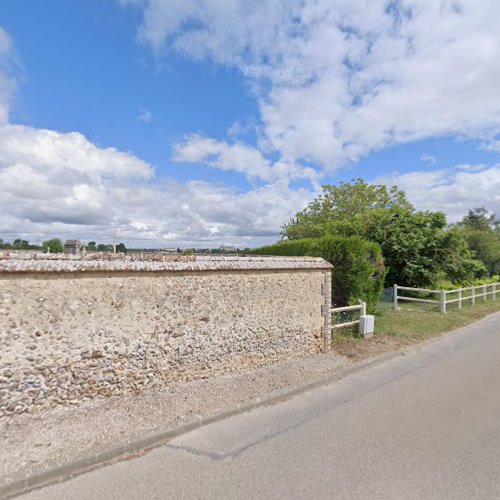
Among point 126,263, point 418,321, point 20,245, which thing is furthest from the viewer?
point 20,245

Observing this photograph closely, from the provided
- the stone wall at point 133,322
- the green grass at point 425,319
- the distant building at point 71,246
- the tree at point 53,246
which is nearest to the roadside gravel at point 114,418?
the stone wall at point 133,322

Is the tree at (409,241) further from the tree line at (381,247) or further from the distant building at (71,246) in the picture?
the distant building at (71,246)

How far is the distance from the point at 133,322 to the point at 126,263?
816 millimetres

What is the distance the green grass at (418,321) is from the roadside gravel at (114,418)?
272 centimetres

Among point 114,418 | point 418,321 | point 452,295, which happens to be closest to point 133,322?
point 114,418

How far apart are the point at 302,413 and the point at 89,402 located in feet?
9.09

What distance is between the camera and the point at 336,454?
312cm

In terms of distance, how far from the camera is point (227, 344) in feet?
16.3

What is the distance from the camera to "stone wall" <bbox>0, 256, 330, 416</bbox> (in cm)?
342

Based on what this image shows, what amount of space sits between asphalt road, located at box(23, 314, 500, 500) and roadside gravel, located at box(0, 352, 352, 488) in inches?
9.4

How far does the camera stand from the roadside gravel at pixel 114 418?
2910mm

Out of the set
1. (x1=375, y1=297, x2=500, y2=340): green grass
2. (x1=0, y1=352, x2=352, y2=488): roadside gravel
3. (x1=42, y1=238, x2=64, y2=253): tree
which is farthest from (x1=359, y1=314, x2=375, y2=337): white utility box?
(x1=42, y1=238, x2=64, y2=253): tree

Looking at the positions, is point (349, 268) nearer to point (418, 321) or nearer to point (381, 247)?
point (418, 321)

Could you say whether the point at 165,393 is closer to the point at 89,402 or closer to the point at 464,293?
the point at 89,402
